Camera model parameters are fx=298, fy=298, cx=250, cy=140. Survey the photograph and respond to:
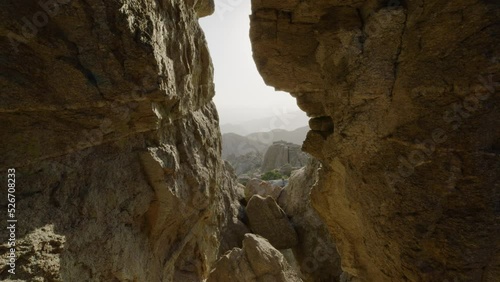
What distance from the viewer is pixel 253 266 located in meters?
9.85

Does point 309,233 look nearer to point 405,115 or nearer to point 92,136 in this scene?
point 405,115

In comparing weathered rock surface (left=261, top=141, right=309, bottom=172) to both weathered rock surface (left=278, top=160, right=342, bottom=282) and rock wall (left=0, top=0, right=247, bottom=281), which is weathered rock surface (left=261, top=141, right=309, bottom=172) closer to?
weathered rock surface (left=278, top=160, right=342, bottom=282)

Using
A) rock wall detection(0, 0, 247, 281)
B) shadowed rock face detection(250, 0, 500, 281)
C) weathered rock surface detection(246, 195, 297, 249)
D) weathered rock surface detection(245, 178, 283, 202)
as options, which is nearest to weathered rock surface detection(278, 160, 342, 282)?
weathered rock surface detection(246, 195, 297, 249)

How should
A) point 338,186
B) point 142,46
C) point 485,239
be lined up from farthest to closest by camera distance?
point 338,186 < point 142,46 < point 485,239

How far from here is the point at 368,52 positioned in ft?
18.4

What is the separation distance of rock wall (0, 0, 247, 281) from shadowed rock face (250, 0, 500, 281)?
8.96 ft

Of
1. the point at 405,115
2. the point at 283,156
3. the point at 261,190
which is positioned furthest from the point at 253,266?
the point at 283,156

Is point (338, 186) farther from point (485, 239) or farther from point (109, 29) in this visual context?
point (109, 29)

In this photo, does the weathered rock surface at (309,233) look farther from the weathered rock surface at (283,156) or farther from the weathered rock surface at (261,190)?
the weathered rock surface at (283,156)

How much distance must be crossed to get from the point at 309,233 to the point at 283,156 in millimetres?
28598

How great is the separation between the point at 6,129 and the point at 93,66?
1.60 m

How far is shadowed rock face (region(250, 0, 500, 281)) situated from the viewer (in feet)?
14.3

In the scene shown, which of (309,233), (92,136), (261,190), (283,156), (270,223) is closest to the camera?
(92,136)

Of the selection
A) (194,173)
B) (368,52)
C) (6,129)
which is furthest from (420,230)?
(6,129)
